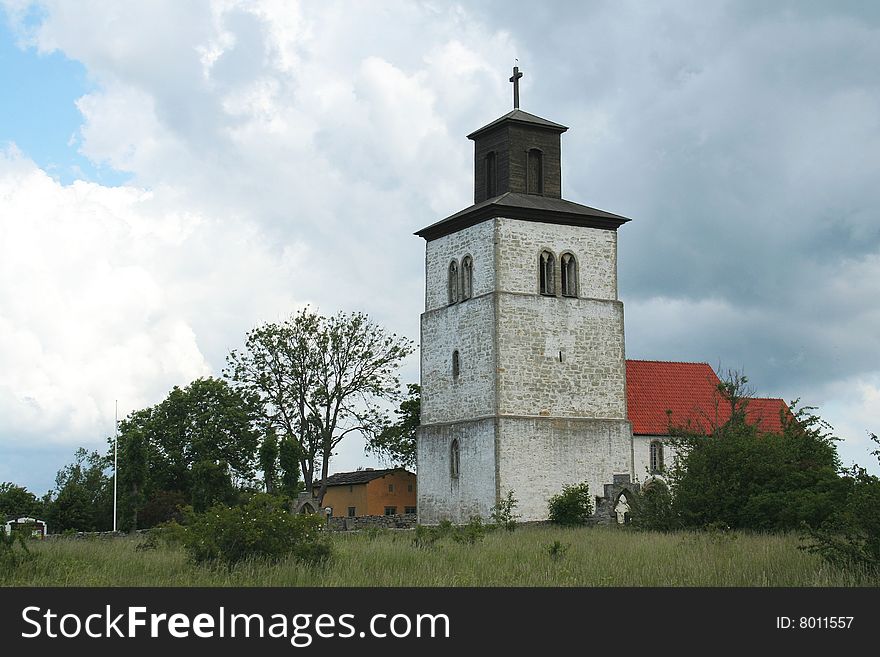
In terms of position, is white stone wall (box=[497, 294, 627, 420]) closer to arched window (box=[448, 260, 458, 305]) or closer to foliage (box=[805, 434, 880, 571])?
arched window (box=[448, 260, 458, 305])

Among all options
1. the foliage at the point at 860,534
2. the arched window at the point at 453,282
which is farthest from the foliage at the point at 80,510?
the foliage at the point at 860,534

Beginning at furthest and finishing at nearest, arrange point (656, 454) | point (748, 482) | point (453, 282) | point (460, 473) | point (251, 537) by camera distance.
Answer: point (656, 454), point (453, 282), point (460, 473), point (748, 482), point (251, 537)

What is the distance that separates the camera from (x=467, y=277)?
143ft

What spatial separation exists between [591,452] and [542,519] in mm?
3269

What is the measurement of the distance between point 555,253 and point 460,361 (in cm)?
514

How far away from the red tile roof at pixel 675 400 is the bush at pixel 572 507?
19.4 ft

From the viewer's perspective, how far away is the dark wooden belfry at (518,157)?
4384 centimetres

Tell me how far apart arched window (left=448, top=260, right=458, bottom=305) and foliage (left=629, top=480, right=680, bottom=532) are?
42.3ft

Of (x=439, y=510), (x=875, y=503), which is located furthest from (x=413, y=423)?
(x=875, y=503)

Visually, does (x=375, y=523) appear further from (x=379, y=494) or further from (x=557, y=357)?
(x=379, y=494)

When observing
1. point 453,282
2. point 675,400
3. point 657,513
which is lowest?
point 657,513

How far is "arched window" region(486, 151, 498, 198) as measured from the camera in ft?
146

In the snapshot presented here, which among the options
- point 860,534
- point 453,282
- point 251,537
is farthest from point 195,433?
point 860,534

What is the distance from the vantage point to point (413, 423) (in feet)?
181
